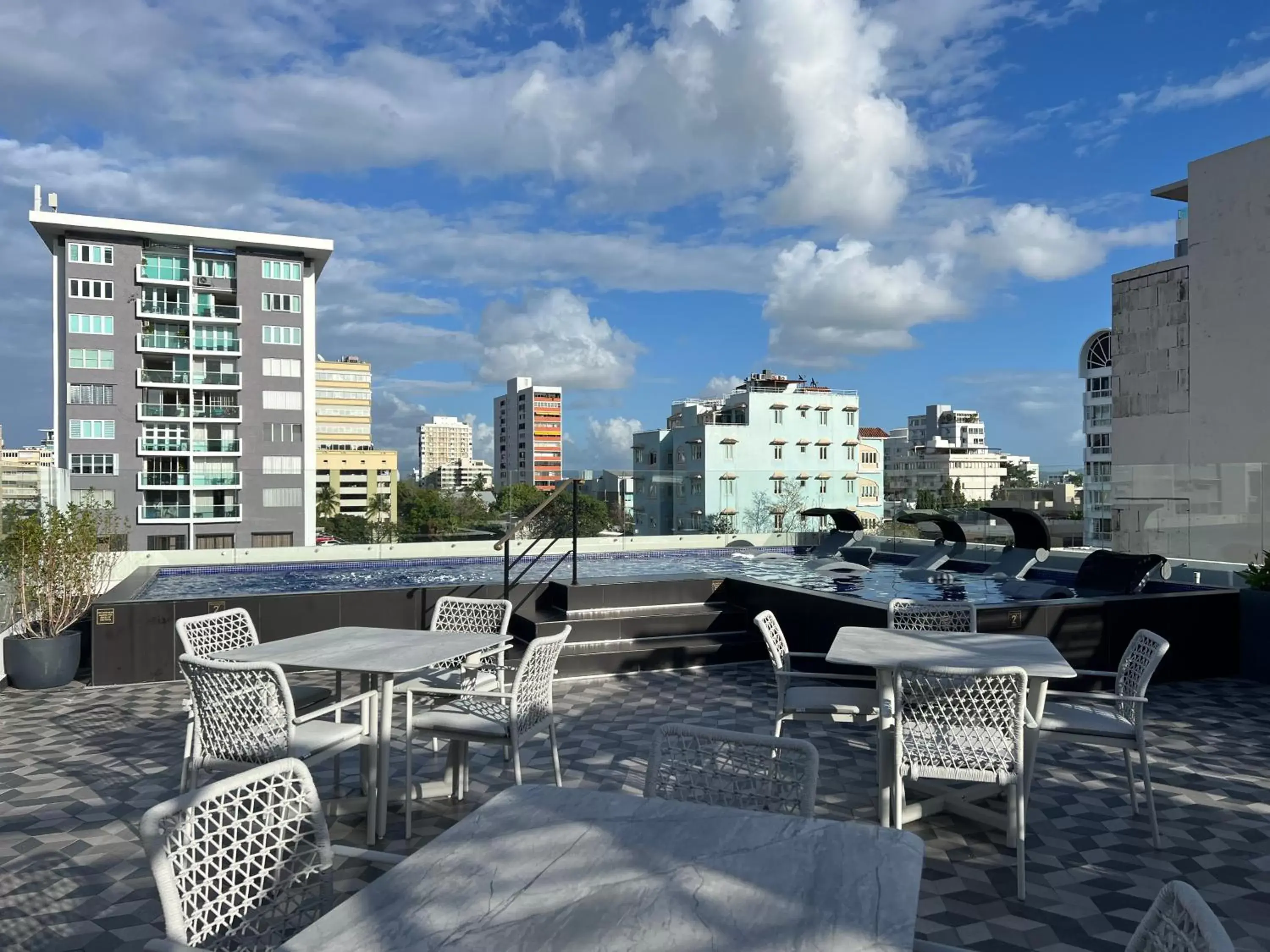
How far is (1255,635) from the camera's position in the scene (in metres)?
6.82

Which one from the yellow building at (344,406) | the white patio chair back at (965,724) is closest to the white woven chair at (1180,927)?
the white patio chair back at (965,724)

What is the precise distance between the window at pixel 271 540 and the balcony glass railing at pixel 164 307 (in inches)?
1581

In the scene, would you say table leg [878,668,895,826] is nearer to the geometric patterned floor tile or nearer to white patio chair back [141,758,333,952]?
the geometric patterned floor tile

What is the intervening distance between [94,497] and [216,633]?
527 cm

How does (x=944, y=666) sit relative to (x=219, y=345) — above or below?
below

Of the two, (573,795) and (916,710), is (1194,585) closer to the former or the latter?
(916,710)

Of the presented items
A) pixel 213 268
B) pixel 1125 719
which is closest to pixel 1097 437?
pixel 213 268

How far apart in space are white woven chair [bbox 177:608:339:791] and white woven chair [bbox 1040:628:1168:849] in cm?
324

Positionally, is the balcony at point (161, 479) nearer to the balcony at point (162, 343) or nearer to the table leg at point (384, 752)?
the table leg at point (384, 752)

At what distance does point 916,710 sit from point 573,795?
1.77 meters

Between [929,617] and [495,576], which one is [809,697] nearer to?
[929,617]

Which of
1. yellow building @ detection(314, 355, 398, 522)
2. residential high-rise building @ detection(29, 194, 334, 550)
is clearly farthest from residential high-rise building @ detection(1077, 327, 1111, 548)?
yellow building @ detection(314, 355, 398, 522)

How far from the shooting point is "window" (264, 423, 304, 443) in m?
45.8

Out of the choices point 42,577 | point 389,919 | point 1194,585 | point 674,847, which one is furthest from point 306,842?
point 1194,585
